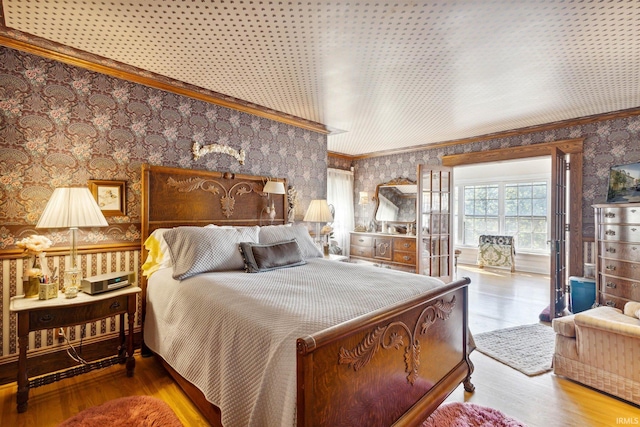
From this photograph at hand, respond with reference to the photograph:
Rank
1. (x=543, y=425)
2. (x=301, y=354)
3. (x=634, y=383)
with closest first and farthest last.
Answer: (x=301, y=354) < (x=543, y=425) < (x=634, y=383)

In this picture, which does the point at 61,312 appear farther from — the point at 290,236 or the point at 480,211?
the point at 480,211

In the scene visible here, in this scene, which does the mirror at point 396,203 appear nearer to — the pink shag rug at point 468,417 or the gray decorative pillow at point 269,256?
the gray decorative pillow at point 269,256

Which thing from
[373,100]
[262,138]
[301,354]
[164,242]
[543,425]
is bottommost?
[543,425]

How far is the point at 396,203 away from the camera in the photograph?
617 cm

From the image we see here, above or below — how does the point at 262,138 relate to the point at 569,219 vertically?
above

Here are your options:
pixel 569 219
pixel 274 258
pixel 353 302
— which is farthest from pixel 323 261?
pixel 569 219

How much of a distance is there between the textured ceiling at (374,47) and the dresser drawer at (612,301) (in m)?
2.12

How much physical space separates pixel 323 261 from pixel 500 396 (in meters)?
1.70

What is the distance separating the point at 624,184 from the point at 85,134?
18.5 ft

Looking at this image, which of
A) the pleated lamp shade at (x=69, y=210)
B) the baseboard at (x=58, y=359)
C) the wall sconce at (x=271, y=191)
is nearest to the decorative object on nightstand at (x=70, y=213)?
the pleated lamp shade at (x=69, y=210)

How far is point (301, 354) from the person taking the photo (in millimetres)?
1131

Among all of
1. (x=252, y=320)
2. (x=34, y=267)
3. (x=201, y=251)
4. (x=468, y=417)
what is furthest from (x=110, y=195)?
(x=468, y=417)

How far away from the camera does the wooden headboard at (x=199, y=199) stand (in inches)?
113

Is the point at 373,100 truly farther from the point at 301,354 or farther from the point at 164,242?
the point at 301,354
